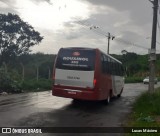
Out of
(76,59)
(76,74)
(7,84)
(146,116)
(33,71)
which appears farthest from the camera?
(33,71)

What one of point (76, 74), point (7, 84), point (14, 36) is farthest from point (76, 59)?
point (14, 36)

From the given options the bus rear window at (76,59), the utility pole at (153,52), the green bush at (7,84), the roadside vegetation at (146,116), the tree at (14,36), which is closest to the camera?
the roadside vegetation at (146,116)

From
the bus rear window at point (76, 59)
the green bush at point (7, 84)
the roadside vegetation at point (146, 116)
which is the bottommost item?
the roadside vegetation at point (146, 116)

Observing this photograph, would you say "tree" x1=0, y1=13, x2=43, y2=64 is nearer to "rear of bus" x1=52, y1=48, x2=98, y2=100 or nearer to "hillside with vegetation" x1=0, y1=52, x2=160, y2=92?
"hillside with vegetation" x1=0, y1=52, x2=160, y2=92

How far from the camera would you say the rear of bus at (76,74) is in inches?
650

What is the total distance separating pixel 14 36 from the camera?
154ft

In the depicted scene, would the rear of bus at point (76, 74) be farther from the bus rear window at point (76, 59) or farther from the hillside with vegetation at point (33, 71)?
the hillside with vegetation at point (33, 71)

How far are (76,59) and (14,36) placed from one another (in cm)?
3133

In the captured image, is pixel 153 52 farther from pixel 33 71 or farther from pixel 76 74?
pixel 33 71

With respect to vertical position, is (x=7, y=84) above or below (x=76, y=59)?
below

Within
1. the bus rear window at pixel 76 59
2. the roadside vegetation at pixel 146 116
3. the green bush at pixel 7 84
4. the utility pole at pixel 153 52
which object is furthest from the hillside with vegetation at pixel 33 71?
the roadside vegetation at pixel 146 116

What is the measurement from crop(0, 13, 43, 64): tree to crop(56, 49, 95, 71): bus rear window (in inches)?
1169

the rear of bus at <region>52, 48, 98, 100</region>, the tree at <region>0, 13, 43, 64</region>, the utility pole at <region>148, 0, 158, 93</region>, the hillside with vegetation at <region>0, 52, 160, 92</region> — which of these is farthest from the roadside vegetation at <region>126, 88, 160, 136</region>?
the tree at <region>0, 13, 43, 64</region>

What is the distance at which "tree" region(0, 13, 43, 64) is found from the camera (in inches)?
1809
